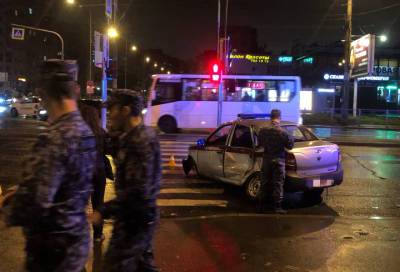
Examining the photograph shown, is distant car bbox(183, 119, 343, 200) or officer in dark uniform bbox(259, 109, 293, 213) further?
distant car bbox(183, 119, 343, 200)

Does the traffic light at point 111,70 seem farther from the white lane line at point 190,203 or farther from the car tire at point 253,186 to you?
the car tire at point 253,186

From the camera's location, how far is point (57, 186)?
2.77 metres

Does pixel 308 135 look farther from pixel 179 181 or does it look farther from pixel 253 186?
pixel 179 181

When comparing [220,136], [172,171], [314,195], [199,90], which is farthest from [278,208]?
[199,90]

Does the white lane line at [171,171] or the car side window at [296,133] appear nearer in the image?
the car side window at [296,133]

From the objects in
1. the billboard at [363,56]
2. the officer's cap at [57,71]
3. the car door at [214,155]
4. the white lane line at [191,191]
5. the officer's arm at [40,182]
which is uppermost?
the billboard at [363,56]

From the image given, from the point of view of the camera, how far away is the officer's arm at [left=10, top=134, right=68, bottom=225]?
8.95 ft

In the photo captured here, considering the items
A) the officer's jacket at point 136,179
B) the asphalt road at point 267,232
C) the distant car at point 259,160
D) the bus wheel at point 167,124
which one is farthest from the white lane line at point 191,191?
the bus wheel at point 167,124

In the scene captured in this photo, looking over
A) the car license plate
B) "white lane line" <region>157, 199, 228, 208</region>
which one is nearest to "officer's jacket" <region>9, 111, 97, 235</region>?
"white lane line" <region>157, 199, 228, 208</region>

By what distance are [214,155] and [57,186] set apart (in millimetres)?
7818

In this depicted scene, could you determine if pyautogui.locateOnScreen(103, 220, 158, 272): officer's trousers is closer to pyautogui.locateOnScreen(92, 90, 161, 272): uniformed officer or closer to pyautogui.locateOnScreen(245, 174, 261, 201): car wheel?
pyautogui.locateOnScreen(92, 90, 161, 272): uniformed officer

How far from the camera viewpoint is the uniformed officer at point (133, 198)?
3531 millimetres

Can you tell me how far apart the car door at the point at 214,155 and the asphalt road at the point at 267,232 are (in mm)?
360

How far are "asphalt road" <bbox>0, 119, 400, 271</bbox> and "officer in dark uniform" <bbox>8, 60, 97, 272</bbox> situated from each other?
269 cm
